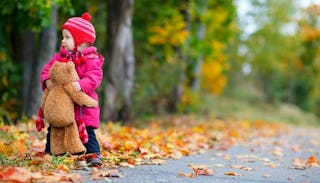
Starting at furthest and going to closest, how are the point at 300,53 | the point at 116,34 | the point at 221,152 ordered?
the point at 300,53, the point at 116,34, the point at 221,152

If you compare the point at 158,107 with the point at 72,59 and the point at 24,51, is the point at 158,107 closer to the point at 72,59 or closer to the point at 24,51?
the point at 24,51

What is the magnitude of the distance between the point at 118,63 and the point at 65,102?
306 inches

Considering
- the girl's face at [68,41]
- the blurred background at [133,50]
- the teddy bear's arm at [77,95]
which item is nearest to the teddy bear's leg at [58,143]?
the teddy bear's arm at [77,95]

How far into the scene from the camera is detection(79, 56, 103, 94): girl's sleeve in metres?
5.29

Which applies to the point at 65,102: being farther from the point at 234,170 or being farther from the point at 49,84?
the point at 234,170

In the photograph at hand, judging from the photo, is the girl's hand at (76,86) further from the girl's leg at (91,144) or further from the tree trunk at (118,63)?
the tree trunk at (118,63)

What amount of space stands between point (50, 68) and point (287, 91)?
38.5m

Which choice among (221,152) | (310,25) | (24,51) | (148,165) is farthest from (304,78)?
(148,165)

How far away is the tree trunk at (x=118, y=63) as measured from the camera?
1276 cm

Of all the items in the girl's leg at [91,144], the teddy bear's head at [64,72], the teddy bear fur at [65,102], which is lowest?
the girl's leg at [91,144]

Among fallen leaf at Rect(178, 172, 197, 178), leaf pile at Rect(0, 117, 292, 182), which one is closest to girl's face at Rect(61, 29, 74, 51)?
leaf pile at Rect(0, 117, 292, 182)

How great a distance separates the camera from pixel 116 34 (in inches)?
506

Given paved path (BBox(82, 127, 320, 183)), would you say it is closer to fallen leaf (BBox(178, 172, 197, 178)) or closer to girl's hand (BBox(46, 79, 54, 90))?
fallen leaf (BBox(178, 172, 197, 178))

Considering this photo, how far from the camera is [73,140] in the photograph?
537cm
